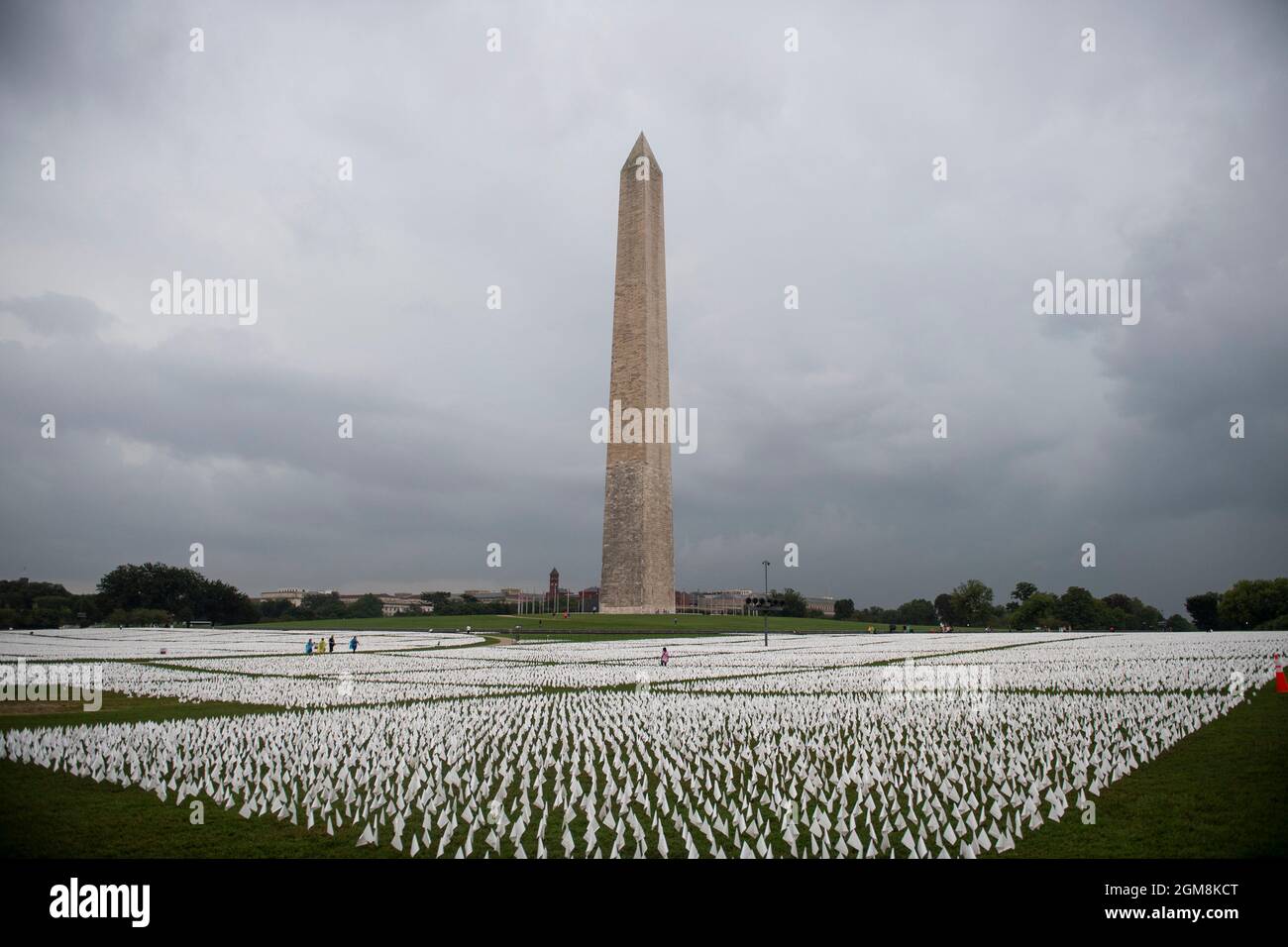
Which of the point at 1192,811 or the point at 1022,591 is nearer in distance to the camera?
the point at 1192,811

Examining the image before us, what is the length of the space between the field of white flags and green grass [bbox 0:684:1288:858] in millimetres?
234

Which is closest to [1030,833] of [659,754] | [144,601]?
[659,754]

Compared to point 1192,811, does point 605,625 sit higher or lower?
lower

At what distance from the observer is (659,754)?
10.9 m

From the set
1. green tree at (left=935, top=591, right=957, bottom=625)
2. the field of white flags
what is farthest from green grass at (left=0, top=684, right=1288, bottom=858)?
green tree at (left=935, top=591, right=957, bottom=625)

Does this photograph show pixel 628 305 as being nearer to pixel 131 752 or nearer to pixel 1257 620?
pixel 131 752

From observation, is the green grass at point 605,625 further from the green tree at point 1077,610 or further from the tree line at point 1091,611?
the green tree at point 1077,610

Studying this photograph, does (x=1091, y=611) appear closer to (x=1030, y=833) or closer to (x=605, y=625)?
(x=605, y=625)

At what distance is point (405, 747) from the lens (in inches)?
447

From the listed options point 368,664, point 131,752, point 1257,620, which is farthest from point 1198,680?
point 1257,620

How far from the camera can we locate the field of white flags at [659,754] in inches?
289

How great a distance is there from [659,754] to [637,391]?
169 feet

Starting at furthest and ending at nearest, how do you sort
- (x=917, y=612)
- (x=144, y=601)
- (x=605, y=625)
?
(x=917, y=612), (x=144, y=601), (x=605, y=625)

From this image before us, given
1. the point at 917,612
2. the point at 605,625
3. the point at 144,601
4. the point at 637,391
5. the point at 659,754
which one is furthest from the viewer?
the point at 917,612
